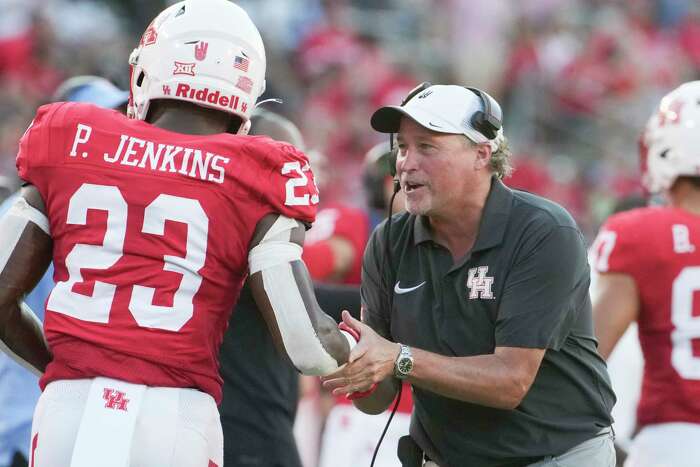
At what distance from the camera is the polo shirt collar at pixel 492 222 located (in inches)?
140

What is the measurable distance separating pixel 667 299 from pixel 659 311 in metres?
0.05

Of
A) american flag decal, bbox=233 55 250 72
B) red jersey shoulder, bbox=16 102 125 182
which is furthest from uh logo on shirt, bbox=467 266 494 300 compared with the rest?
red jersey shoulder, bbox=16 102 125 182

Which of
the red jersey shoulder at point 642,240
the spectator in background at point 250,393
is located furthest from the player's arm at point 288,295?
the red jersey shoulder at point 642,240

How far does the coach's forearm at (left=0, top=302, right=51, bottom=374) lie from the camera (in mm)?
3248

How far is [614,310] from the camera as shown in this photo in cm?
419

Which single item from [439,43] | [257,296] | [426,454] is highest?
[439,43]

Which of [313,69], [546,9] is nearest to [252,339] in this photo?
[313,69]

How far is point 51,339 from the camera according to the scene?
313 centimetres

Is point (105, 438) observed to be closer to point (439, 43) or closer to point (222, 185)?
point (222, 185)

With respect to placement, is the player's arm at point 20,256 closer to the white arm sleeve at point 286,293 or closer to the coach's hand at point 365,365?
the white arm sleeve at point 286,293

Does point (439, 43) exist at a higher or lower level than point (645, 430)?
higher

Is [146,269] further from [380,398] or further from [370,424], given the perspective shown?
[370,424]

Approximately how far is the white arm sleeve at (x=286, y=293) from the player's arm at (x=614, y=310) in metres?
1.43

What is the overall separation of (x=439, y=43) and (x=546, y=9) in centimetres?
154
